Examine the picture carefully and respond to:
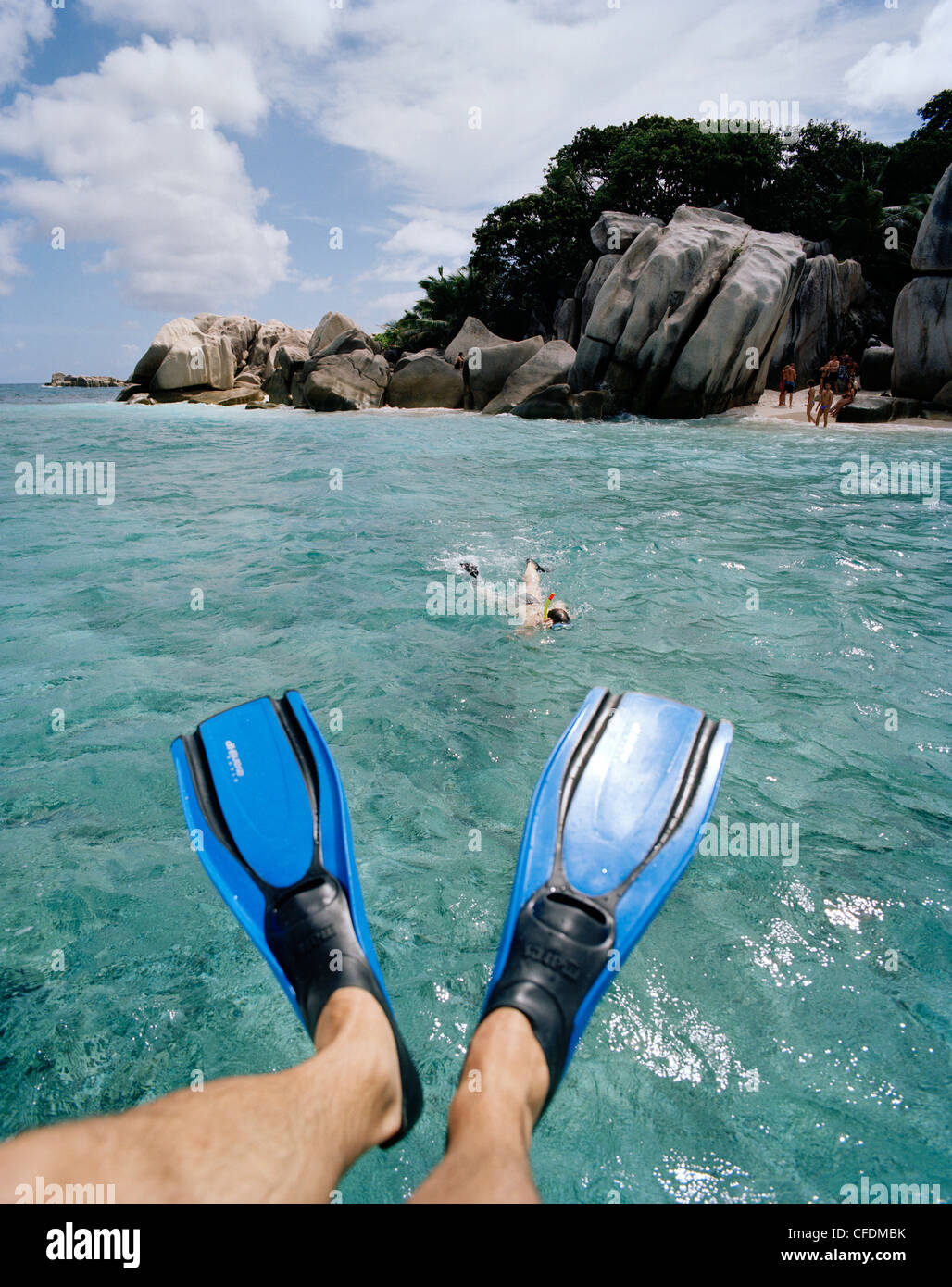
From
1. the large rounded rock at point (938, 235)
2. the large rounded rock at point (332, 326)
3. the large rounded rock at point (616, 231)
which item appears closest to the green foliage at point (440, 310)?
the large rounded rock at point (332, 326)

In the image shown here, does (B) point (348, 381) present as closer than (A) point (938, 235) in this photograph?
No

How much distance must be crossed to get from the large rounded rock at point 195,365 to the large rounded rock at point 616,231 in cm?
1886

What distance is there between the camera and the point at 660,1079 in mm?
1934

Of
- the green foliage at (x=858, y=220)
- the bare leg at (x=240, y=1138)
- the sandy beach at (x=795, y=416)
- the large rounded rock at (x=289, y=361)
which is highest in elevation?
the green foliage at (x=858, y=220)

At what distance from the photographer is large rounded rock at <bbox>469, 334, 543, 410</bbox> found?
24.2 metres

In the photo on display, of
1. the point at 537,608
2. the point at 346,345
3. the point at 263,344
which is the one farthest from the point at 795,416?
the point at 263,344

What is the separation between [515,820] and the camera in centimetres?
303

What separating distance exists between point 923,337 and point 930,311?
652 millimetres

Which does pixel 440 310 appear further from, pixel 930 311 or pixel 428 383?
pixel 930 311

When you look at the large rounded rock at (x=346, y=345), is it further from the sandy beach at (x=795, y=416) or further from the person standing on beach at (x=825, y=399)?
the person standing on beach at (x=825, y=399)

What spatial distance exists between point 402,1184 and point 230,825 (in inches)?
58.6

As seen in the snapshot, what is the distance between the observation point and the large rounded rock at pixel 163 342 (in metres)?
32.5

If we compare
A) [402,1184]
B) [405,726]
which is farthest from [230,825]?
[402,1184]
